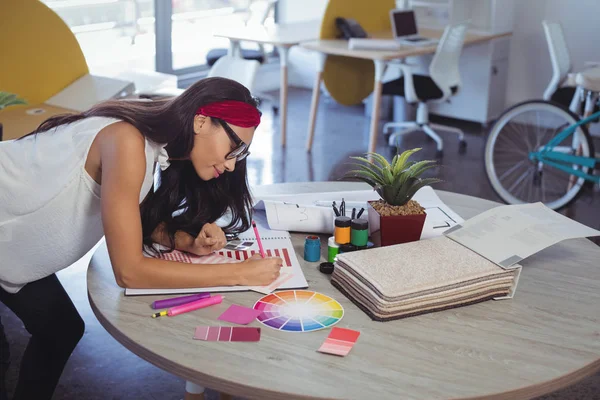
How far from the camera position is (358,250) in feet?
5.24

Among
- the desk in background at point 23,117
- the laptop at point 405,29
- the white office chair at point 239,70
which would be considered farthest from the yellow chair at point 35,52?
the laptop at point 405,29

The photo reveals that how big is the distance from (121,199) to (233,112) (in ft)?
0.97

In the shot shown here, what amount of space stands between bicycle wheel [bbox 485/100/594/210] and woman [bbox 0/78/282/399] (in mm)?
2377

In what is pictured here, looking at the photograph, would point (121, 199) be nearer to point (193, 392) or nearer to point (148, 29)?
point (193, 392)

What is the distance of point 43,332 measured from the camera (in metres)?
1.71

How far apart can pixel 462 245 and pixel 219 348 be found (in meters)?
0.60

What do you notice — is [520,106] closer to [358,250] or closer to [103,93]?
[103,93]

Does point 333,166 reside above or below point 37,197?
below

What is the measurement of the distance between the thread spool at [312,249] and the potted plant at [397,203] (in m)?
0.13

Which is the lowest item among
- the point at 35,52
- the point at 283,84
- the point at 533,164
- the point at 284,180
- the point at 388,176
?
the point at 284,180

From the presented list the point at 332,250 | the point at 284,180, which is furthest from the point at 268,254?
the point at 284,180

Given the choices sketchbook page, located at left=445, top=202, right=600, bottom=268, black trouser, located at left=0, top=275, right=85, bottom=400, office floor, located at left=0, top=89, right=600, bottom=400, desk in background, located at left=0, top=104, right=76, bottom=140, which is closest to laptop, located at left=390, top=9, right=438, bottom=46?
office floor, located at left=0, top=89, right=600, bottom=400

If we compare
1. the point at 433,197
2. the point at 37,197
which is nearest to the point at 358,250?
the point at 433,197

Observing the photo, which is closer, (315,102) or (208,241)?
(208,241)
